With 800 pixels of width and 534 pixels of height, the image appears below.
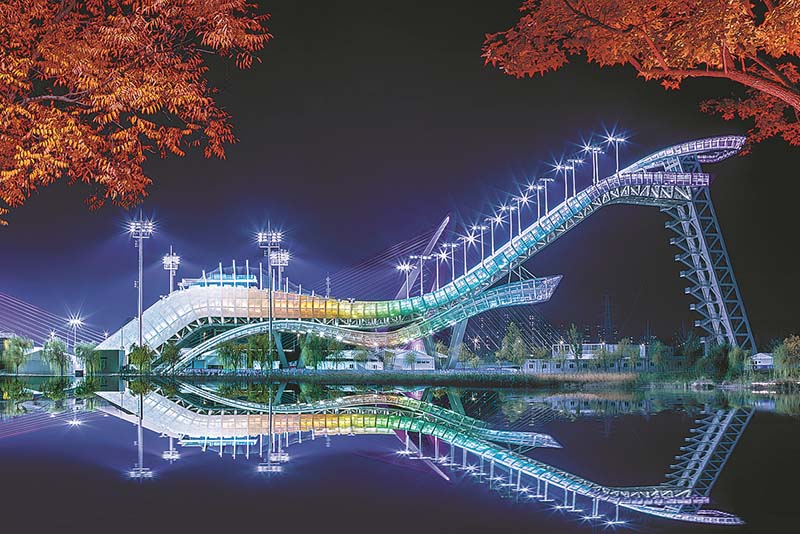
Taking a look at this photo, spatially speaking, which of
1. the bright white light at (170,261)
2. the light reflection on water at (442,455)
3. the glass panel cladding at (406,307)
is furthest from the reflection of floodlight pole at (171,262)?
the light reflection on water at (442,455)

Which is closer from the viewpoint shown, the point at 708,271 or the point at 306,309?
the point at 708,271

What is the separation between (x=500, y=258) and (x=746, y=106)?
41.2 metres

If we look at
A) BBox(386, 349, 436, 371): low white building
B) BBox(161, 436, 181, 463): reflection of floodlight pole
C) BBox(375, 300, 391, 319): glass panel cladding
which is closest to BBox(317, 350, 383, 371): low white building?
BBox(386, 349, 436, 371): low white building

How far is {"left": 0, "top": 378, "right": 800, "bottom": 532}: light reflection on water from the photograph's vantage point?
30.8 feet

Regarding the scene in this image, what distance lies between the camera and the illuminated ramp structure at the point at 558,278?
162 ft

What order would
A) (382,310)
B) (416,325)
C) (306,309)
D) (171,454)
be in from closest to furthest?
(171,454) → (416,325) → (382,310) → (306,309)

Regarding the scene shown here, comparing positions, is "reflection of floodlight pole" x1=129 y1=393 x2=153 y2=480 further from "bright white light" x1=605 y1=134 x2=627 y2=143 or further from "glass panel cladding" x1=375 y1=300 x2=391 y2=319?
"glass panel cladding" x1=375 y1=300 x2=391 y2=319

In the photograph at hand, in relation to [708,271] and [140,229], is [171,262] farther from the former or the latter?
[708,271]

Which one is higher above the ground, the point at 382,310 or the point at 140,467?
the point at 382,310

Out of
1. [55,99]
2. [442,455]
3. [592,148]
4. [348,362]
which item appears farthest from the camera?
[348,362]

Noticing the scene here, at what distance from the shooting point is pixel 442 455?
44.6 ft

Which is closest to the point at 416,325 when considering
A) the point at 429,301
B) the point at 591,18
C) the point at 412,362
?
the point at 429,301

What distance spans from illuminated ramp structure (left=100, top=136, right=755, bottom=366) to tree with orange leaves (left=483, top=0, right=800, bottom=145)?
39.9m

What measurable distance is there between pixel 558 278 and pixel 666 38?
44397 mm
